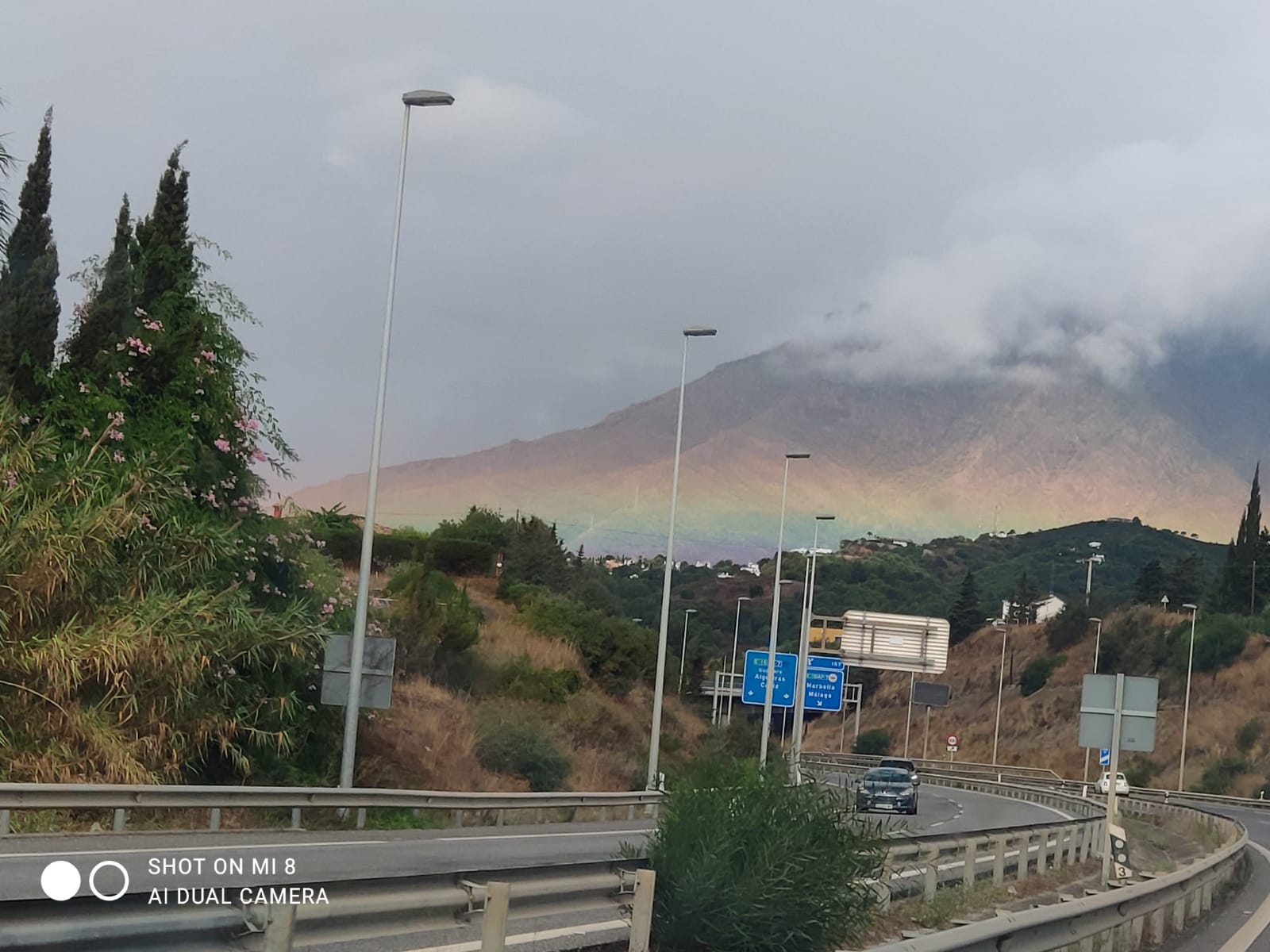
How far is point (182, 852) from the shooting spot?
16203mm

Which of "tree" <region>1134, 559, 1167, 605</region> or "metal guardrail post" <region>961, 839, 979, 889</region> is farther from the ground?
"tree" <region>1134, 559, 1167, 605</region>

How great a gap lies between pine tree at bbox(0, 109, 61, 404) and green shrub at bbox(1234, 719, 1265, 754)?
317ft

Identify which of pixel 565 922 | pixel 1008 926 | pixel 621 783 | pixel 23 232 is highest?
pixel 23 232

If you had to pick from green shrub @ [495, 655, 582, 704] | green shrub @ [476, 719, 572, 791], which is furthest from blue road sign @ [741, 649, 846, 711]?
green shrub @ [476, 719, 572, 791]

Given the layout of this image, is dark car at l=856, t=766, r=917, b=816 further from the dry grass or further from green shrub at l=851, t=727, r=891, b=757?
green shrub at l=851, t=727, r=891, b=757

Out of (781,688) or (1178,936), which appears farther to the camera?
(781,688)

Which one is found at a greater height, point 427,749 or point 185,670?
point 185,670

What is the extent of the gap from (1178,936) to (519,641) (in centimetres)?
4621

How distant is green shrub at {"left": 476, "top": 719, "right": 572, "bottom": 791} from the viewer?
39.1 meters

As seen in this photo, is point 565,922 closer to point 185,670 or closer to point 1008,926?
point 1008,926

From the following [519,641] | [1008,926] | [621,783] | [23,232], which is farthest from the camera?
[519,641]

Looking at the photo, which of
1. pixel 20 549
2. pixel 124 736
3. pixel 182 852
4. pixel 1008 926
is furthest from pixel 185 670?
pixel 1008 926

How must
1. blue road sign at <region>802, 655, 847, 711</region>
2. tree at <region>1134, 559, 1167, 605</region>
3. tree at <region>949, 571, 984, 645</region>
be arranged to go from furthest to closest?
tree at <region>1134, 559, 1167, 605</region> < tree at <region>949, 571, 984, 645</region> < blue road sign at <region>802, 655, 847, 711</region>

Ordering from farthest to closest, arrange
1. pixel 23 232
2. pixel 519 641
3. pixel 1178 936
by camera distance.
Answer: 1. pixel 519 641
2. pixel 23 232
3. pixel 1178 936
